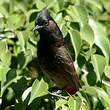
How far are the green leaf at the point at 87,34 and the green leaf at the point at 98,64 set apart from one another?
10 centimetres

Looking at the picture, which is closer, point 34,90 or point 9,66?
point 34,90

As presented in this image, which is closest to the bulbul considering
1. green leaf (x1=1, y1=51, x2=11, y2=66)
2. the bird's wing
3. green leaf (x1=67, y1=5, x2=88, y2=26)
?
the bird's wing

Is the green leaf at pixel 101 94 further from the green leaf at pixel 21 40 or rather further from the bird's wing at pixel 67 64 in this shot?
the green leaf at pixel 21 40

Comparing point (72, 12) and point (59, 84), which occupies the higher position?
point (72, 12)

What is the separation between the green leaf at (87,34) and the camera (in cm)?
365

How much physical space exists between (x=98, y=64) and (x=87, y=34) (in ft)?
0.75

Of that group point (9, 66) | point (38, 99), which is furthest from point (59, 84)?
point (9, 66)

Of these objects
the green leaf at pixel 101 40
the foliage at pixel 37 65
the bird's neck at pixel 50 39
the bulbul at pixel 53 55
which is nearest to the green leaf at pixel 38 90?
the foliage at pixel 37 65

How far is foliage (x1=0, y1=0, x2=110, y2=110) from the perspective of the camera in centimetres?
336

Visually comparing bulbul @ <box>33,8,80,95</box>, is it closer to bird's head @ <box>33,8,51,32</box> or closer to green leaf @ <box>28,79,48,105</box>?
bird's head @ <box>33,8,51,32</box>

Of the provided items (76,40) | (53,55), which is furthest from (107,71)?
(53,55)

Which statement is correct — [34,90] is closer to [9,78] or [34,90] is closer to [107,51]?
[9,78]

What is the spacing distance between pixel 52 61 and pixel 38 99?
0.25 meters

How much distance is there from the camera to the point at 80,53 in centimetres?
369
